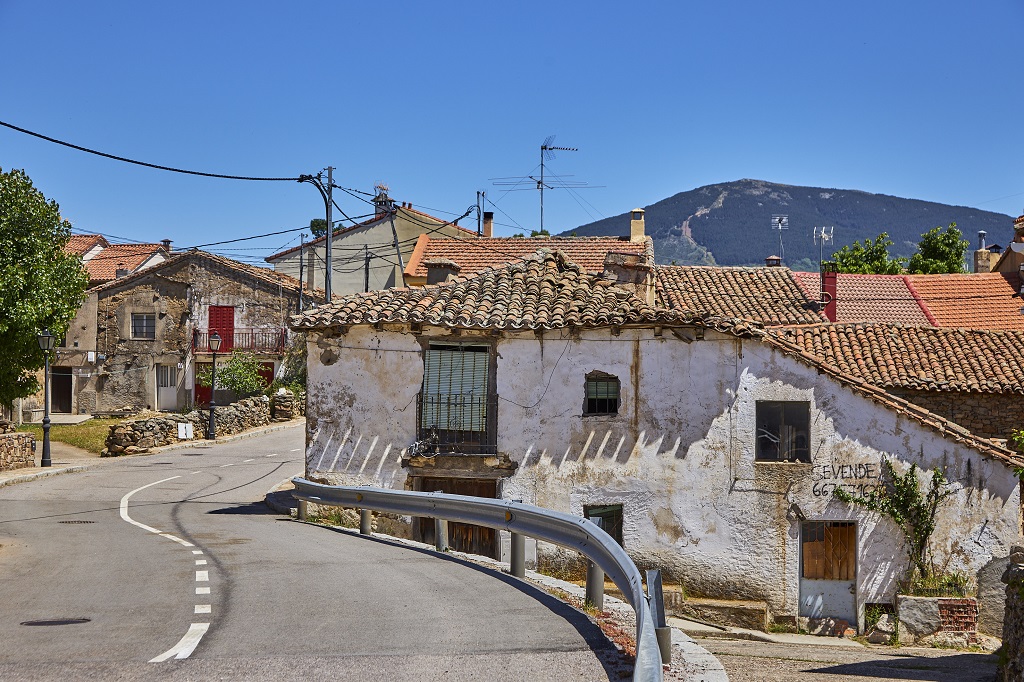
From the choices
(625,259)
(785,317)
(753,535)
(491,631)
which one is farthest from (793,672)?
(785,317)

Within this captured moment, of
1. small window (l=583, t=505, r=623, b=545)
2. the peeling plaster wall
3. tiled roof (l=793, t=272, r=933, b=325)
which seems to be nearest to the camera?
the peeling plaster wall

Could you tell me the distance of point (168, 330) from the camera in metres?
55.1

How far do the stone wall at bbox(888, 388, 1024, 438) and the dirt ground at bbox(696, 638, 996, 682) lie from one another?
7.87 meters

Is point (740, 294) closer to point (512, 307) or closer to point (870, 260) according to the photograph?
point (512, 307)

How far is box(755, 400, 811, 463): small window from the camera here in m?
19.6

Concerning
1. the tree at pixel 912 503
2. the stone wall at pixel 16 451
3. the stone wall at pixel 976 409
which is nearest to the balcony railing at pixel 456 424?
the tree at pixel 912 503

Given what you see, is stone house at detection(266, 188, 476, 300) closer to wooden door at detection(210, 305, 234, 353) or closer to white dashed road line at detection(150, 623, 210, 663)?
wooden door at detection(210, 305, 234, 353)

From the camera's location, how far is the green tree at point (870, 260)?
54.4 metres

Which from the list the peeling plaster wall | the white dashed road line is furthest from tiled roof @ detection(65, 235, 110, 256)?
the white dashed road line

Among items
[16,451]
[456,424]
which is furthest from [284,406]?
[456,424]

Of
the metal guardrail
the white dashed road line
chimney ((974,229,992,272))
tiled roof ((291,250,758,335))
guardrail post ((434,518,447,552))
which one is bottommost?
guardrail post ((434,518,447,552))

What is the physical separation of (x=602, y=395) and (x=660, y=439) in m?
1.42

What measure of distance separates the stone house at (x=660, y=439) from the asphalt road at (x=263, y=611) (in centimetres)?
376

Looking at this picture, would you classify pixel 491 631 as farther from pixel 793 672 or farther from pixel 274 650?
pixel 793 672
